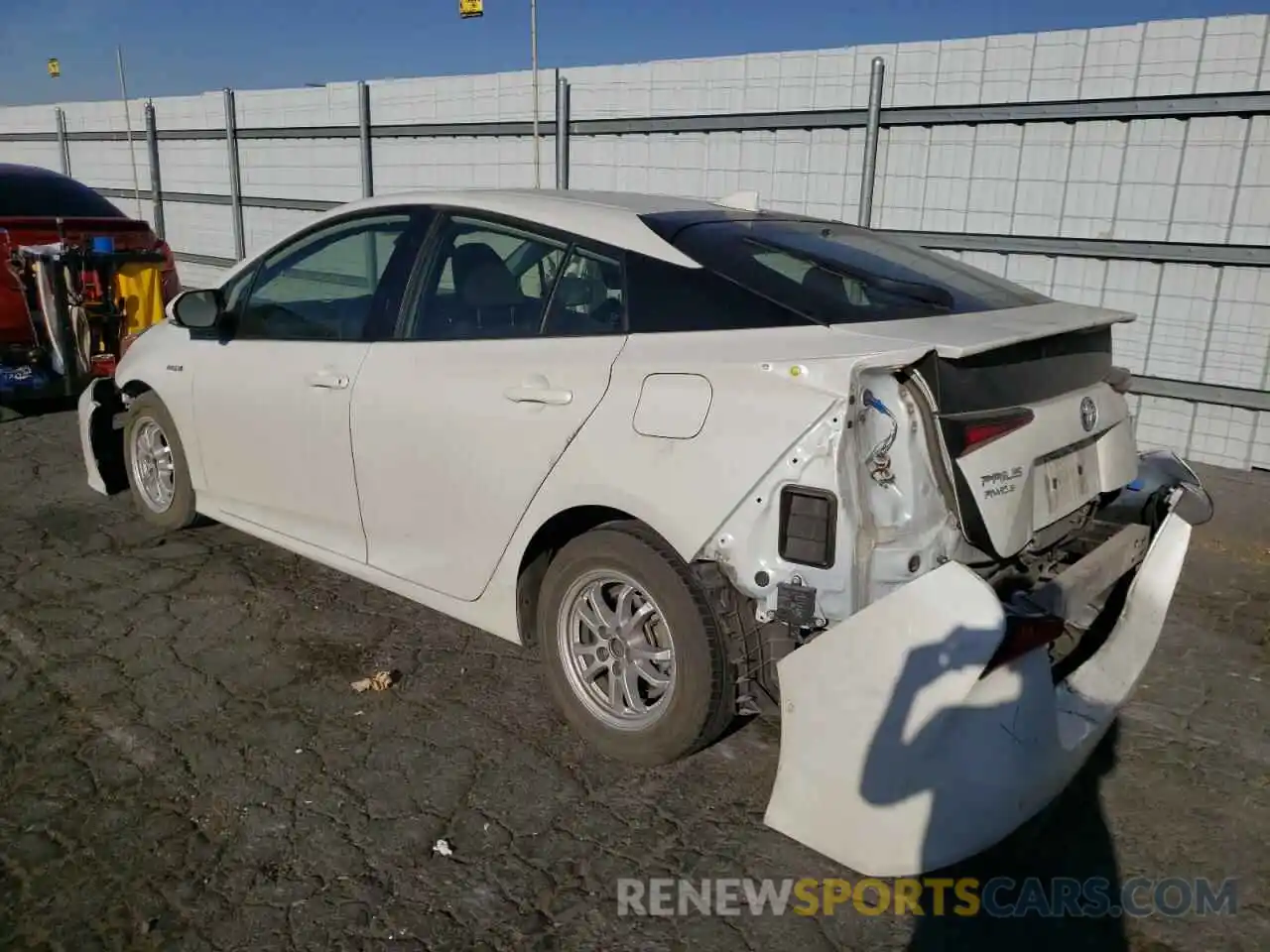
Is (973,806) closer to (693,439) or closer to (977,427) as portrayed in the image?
(977,427)

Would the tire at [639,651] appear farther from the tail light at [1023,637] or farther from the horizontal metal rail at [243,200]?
the horizontal metal rail at [243,200]

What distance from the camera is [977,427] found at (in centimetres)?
263

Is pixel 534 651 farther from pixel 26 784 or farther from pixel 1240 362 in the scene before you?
pixel 1240 362

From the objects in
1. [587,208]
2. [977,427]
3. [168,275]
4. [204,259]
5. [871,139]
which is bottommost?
[204,259]

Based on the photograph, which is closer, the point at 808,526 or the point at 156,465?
the point at 808,526

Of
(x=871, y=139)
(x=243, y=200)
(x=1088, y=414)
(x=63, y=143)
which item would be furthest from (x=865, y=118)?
(x=63, y=143)

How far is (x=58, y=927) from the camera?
243 centimetres

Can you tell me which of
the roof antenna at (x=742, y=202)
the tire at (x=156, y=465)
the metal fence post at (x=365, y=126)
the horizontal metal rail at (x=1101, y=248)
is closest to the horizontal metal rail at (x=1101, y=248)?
the horizontal metal rail at (x=1101, y=248)

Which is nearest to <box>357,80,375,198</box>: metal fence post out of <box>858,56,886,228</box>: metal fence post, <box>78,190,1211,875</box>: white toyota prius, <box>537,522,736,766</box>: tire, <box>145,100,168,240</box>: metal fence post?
<box>145,100,168,240</box>: metal fence post

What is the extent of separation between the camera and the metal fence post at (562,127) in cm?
928

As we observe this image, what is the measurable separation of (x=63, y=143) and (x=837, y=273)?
17.5 meters

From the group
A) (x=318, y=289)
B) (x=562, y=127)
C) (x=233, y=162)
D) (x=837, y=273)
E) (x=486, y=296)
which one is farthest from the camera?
(x=233, y=162)

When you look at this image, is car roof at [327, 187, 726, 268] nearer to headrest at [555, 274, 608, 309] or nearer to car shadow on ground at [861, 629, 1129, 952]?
headrest at [555, 274, 608, 309]

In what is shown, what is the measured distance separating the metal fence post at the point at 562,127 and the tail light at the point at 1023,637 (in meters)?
7.73
